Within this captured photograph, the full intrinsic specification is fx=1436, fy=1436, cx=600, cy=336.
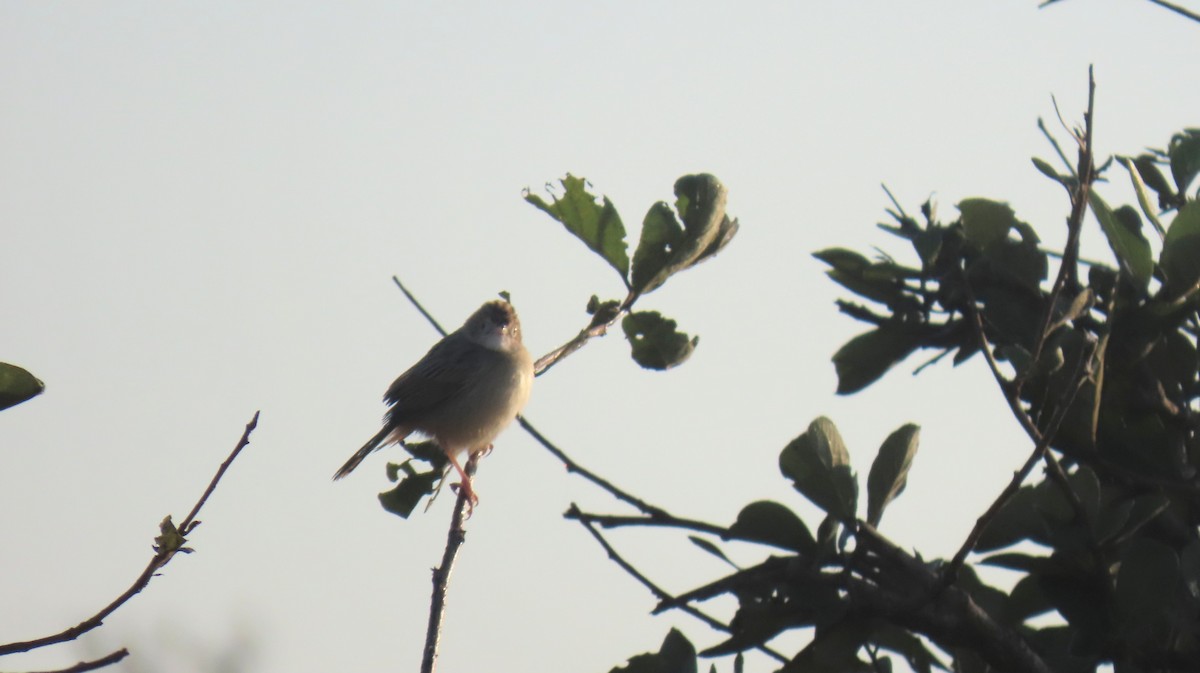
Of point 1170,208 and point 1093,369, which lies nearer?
point 1093,369

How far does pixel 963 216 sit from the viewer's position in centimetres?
219

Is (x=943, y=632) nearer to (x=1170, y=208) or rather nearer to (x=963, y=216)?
(x=963, y=216)

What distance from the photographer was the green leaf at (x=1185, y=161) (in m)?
2.54

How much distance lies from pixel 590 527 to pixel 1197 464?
35.8 inches

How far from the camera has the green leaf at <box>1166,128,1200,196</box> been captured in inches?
99.9

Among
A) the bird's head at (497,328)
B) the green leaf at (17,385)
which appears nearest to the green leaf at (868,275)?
the green leaf at (17,385)

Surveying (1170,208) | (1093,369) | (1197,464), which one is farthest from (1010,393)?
(1170,208)

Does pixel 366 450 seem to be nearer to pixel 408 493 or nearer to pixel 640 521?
pixel 408 493

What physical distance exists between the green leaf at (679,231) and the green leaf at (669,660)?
4.35ft

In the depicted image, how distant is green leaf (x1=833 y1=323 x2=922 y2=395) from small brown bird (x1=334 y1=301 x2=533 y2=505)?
20.4ft

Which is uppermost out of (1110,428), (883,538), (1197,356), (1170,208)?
(1170,208)

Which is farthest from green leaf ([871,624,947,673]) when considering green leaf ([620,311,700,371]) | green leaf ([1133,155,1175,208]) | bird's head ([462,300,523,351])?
bird's head ([462,300,523,351])

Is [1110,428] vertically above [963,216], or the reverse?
[963,216]

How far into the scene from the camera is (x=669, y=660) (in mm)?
2219
